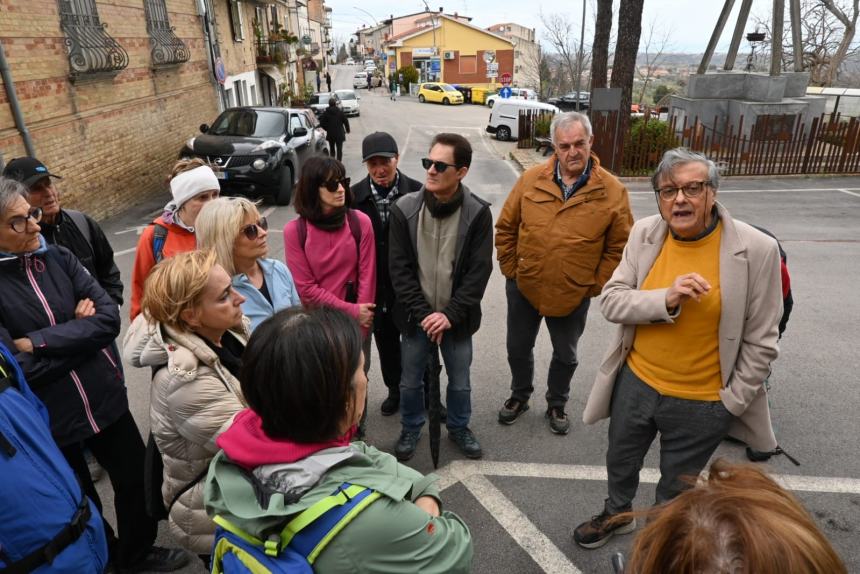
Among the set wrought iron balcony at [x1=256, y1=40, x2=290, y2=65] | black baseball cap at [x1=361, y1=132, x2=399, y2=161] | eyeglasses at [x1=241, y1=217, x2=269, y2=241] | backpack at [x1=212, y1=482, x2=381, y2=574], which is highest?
wrought iron balcony at [x1=256, y1=40, x2=290, y2=65]

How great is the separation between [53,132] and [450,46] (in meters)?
52.0

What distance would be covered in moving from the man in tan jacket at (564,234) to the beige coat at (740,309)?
72 cm

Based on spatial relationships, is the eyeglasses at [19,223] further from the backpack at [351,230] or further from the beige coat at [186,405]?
the backpack at [351,230]

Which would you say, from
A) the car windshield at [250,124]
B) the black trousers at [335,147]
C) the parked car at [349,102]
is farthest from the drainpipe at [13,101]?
the parked car at [349,102]

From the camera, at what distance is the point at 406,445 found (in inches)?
132

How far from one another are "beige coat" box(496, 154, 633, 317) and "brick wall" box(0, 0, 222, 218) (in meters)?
7.54

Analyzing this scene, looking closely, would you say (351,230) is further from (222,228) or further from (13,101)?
(13,101)

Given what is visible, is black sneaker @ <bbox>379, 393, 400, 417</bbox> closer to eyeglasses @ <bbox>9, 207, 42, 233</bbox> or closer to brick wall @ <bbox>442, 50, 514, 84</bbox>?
eyeglasses @ <bbox>9, 207, 42, 233</bbox>

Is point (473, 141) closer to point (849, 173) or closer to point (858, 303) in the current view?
point (849, 173)

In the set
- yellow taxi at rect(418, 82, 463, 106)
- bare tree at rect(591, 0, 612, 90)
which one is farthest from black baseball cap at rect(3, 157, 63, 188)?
yellow taxi at rect(418, 82, 463, 106)

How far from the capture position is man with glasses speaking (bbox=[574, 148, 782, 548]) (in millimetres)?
2084

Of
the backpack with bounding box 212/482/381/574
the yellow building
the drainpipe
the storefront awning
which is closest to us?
the backpack with bounding box 212/482/381/574

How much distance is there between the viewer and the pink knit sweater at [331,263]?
3094 mm

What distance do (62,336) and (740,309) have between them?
266 cm
